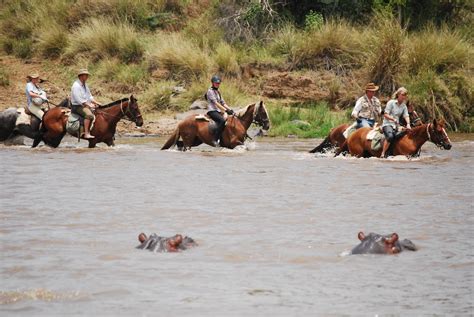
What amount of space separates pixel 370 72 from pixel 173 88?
220 inches

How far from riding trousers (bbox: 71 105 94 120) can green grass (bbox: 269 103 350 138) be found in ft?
18.4

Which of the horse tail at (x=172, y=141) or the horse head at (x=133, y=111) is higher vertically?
the horse head at (x=133, y=111)

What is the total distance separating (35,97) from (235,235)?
483 inches

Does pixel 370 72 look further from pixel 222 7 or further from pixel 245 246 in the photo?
pixel 245 246

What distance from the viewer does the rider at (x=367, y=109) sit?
64.3 ft

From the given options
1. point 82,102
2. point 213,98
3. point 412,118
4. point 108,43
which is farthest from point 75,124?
point 108,43

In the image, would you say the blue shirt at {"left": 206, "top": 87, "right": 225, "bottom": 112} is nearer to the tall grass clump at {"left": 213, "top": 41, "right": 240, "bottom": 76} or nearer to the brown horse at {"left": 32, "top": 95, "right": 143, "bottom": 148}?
the brown horse at {"left": 32, "top": 95, "right": 143, "bottom": 148}

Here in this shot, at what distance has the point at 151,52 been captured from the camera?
30375mm

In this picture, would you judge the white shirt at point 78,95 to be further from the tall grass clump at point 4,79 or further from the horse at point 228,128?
the tall grass clump at point 4,79

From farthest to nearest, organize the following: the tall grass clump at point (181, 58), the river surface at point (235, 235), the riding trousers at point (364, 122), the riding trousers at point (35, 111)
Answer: the tall grass clump at point (181, 58) < the riding trousers at point (35, 111) < the riding trousers at point (364, 122) < the river surface at point (235, 235)

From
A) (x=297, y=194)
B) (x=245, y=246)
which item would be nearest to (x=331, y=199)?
(x=297, y=194)

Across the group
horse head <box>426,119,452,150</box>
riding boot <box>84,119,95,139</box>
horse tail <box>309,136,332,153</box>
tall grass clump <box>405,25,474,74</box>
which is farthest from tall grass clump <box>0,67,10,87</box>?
horse head <box>426,119,452,150</box>

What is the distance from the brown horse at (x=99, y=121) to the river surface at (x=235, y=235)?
2556 millimetres

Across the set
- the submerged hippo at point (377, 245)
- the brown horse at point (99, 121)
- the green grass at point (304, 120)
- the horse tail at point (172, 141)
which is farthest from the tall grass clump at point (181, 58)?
the submerged hippo at point (377, 245)
